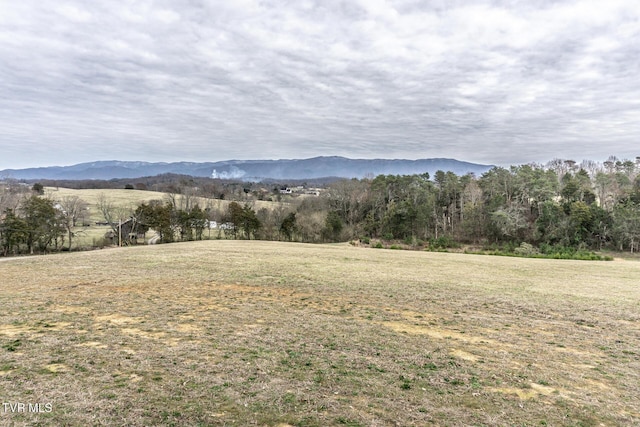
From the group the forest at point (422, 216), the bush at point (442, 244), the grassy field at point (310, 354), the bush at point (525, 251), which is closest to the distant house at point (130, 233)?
the forest at point (422, 216)

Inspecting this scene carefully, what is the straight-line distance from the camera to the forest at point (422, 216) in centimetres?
4538

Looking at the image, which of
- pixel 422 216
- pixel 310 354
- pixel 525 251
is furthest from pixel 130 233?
pixel 525 251

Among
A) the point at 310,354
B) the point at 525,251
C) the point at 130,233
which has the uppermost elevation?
the point at 310,354

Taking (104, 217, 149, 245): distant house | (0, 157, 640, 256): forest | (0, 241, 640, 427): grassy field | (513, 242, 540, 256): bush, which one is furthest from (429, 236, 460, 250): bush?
(104, 217, 149, 245): distant house

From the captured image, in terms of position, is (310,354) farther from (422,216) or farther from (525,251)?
(422,216)

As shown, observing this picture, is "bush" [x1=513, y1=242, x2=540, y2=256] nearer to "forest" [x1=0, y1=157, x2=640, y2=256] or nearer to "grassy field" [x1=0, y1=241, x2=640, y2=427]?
"forest" [x1=0, y1=157, x2=640, y2=256]

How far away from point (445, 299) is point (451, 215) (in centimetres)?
5650

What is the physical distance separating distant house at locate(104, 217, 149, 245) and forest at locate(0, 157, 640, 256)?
0.43 metres

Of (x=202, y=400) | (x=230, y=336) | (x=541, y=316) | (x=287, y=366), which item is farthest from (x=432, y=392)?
(x=541, y=316)

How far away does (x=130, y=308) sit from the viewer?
37.2 feet

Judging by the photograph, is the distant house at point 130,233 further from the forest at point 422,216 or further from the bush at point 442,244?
the bush at point 442,244

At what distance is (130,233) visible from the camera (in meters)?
48.4

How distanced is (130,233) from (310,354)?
4831 centimetres

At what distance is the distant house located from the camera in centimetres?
4700
